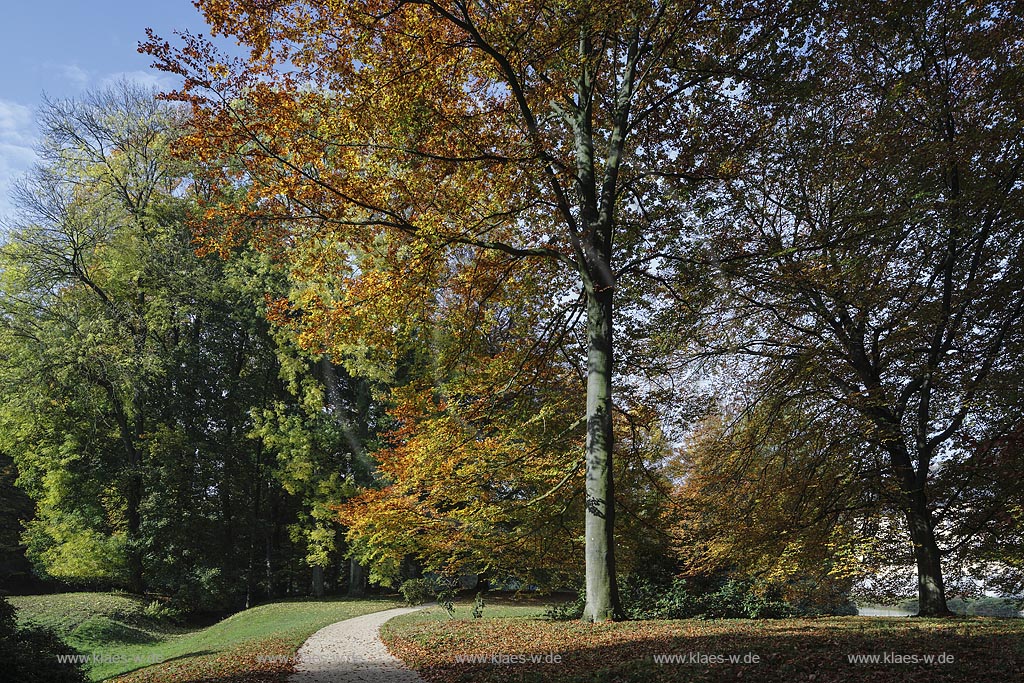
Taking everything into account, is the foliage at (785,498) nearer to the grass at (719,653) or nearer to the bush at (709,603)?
the bush at (709,603)

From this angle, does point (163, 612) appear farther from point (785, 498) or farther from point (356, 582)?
point (785, 498)

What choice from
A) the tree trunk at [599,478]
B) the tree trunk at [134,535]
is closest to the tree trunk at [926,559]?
the tree trunk at [599,478]

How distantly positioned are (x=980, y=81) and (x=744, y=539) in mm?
10595

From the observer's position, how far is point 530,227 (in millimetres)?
12406

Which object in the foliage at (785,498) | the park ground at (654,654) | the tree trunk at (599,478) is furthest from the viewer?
the foliage at (785,498)

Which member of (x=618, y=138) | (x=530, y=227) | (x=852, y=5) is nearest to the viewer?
(x=852, y=5)

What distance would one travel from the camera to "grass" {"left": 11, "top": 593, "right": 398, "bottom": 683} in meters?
8.66

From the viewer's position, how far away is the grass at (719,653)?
564 centimetres

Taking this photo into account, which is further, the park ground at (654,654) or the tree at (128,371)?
the tree at (128,371)

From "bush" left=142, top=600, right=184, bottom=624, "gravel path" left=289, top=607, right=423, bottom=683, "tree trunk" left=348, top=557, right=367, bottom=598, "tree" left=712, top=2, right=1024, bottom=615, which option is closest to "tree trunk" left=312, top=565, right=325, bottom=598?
"tree trunk" left=348, top=557, right=367, bottom=598

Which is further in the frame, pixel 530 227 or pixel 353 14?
pixel 530 227

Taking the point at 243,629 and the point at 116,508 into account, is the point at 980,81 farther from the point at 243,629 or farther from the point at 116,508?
the point at 116,508

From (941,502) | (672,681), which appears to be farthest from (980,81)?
(672,681)

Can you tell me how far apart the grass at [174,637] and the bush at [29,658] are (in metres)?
0.83
